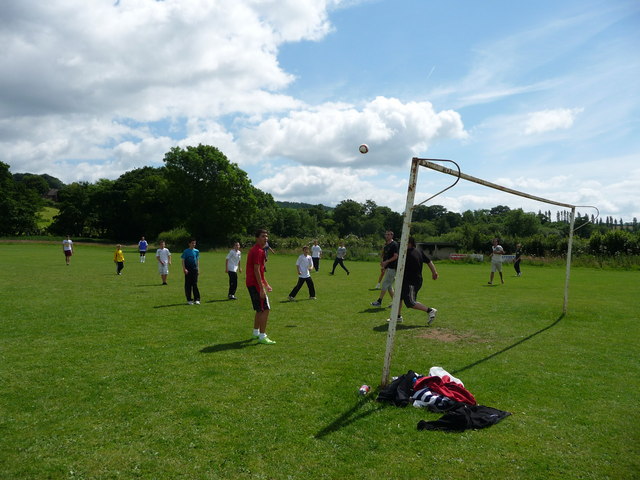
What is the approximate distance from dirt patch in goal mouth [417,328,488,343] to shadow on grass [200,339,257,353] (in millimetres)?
3856

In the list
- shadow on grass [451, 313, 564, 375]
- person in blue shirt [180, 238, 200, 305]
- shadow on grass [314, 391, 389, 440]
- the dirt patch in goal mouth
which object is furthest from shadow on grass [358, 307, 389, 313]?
shadow on grass [314, 391, 389, 440]

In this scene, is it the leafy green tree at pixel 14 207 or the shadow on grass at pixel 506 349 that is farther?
the leafy green tree at pixel 14 207

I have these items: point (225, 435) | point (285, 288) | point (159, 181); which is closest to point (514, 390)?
point (225, 435)

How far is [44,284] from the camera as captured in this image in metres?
17.0

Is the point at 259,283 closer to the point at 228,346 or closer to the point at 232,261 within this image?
the point at 228,346

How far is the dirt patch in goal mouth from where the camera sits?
940cm

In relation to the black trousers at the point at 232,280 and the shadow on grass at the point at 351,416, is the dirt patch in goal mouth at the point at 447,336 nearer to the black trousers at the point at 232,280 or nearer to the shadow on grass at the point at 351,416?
the shadow on grass at the point at 351,416

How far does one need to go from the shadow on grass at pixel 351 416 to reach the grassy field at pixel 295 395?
3cm

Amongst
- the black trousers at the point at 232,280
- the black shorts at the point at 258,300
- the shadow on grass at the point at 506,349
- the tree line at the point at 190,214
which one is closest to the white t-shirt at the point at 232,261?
the black trousers at the point at 232,280

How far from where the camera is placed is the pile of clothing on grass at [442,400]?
16.3ft

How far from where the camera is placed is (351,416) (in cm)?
526

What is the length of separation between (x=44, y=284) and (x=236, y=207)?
45.9 meters

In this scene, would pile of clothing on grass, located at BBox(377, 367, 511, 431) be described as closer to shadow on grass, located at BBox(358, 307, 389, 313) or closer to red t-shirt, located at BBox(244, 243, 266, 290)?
red t-shirt, located at BBox(244, 243, 266, 290)

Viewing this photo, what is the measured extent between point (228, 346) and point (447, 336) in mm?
4932
